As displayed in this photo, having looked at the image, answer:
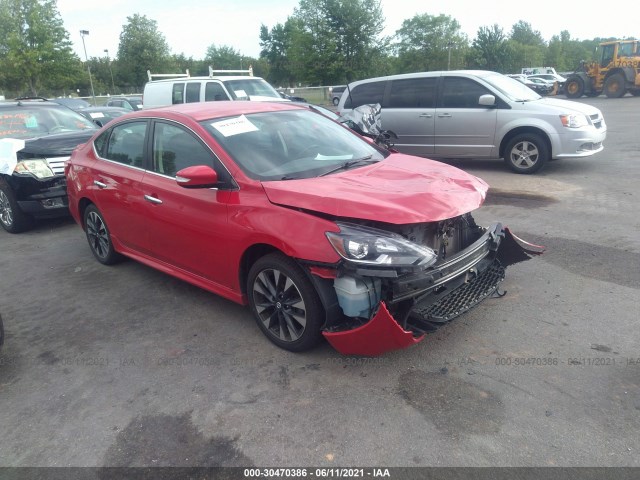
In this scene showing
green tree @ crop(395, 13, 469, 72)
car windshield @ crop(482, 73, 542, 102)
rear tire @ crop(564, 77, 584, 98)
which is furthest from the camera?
green tree @ crop(395, 13, 469, 72)

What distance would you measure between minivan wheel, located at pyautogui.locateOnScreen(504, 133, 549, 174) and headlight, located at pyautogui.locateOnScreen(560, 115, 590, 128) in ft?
1.46

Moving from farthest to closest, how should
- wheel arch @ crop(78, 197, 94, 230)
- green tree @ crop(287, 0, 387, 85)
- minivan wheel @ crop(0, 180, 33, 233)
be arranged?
green tree @ crop(287, 0, 387, 85) → minivan wheel @ crop(0, 180, 33, 233) → wheel arch @ crop(78, 197, 94, 230)

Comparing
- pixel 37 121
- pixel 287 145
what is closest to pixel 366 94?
pixel 37 121

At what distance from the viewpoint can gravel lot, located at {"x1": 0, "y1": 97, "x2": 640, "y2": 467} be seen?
2766 millimetres

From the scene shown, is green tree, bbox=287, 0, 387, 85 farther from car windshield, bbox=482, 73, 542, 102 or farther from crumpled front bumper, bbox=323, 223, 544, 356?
crumpled front bumper, bbox=323, 223, 544, 356

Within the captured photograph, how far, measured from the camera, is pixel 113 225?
525 cm

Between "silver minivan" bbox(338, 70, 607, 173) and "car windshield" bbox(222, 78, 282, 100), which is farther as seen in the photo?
"car windshield" bbox(222, 78, 282, 100)

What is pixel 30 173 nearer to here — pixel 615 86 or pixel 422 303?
pixel 422 303

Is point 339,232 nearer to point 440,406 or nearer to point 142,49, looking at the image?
point 440,406

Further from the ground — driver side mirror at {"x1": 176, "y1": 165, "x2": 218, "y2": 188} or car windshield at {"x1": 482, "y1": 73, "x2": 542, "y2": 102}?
car windshield at {"x1": 482, "y1": 73, "x2": 542, "y2": 102}

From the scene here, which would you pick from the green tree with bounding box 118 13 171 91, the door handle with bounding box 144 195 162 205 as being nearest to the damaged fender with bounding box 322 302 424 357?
the door handle with bounding box 144 195 162 205

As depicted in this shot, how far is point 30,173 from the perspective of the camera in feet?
23.1

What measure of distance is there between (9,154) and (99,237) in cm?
268

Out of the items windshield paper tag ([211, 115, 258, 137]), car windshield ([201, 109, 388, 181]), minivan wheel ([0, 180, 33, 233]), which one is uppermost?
windshield paper tag ([211, 115, 258, 137])
